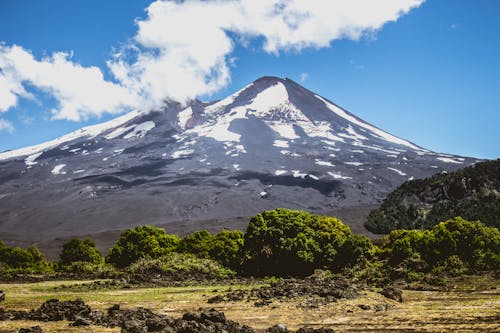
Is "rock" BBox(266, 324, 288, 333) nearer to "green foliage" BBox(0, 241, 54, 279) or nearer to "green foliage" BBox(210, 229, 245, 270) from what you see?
"green foliage" BBox(210, 229, 245, 270)

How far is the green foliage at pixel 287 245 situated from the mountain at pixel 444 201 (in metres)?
26.1

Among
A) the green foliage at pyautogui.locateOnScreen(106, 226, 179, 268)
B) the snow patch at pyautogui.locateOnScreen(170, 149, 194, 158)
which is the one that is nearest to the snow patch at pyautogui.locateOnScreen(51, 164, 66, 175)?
the snow patch at pyautogui.locateOnScreen(170, 149, 194, 158)

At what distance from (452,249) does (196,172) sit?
109000mm

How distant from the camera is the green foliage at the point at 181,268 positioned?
28578 mm

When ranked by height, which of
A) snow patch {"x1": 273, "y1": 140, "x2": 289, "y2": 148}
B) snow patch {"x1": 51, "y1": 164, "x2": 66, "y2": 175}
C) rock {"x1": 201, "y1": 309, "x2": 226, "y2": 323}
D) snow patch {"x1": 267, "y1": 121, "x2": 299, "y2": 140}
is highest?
snow patch {"x1": 267, "y1": 121, "x2": 299, "y2": 140}

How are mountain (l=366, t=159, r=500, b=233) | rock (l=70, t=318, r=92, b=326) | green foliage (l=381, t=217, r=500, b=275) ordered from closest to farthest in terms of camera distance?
rock (l=70, t=318, r=92, b=326)
green foliage (l=381, t=217, r=500, b=275)
mountain (l=366, t=159, r=500, b=233)

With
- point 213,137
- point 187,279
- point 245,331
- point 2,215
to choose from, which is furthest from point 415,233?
point 213,137

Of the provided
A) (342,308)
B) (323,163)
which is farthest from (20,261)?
(323,163)

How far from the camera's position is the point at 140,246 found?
35.1 m

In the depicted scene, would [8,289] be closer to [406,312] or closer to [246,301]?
[246,301]

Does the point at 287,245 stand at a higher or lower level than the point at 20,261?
higher

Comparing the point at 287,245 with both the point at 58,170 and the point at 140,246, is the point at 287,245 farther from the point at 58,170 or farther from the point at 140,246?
the point at 58,170

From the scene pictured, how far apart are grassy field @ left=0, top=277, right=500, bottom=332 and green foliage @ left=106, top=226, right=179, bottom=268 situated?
13.0 meters

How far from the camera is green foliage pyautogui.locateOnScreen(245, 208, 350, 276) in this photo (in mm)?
28062
